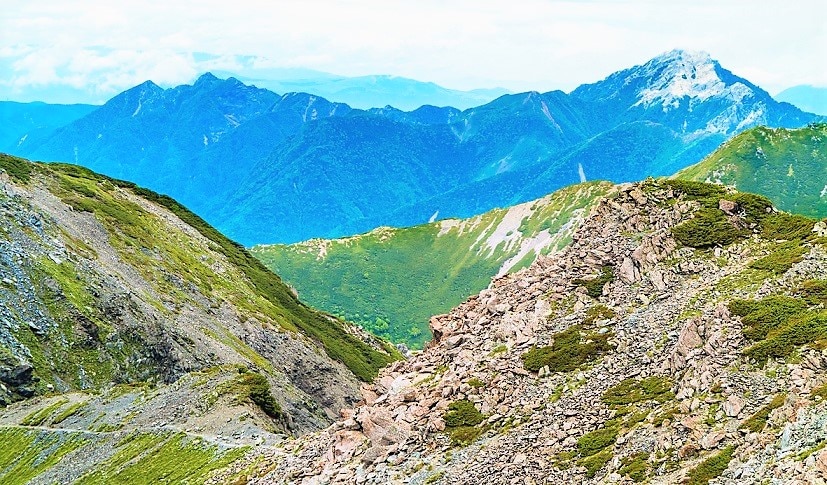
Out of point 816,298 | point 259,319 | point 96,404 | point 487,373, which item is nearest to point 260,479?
point 487,373

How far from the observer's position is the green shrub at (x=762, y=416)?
3425 centimetres

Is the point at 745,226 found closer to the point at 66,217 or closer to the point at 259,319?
the point at 259,319

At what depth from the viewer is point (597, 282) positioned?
173 feet

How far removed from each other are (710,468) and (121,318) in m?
112

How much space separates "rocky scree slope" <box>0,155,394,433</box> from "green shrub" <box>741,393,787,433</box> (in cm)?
6392

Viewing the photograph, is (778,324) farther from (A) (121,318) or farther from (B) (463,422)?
(A) (121,318)

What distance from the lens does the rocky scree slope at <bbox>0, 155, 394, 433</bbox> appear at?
121 m

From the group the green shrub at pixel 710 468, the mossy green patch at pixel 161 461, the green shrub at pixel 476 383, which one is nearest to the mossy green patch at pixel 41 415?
the mossy green patch at pixel 161 461

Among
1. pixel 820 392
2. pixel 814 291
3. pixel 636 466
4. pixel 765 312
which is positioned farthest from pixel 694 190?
pixel 636 466

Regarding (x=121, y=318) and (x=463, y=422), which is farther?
(x=121, y=318)

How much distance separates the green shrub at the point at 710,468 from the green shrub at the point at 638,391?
694 centimetres

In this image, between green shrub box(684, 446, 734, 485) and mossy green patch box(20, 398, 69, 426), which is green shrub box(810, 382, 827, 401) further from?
mossy green patch box(20, 398, 69, 426)

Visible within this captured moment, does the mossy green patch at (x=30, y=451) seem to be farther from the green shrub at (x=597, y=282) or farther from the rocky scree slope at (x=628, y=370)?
the green shrub at (x=597, y=282)

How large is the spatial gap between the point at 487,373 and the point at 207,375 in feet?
190
